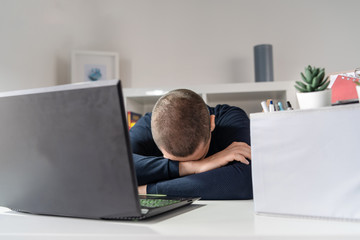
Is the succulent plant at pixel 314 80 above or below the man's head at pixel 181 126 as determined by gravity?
above

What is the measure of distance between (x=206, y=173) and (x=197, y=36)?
6.18 feet

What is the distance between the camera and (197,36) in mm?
2750

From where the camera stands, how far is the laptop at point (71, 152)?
1.88ft

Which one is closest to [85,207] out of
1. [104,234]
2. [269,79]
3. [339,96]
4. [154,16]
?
[104,234]

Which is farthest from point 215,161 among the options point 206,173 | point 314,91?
point 314,91

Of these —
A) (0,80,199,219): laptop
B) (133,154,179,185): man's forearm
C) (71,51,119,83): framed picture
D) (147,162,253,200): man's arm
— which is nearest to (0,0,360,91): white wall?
(71,51,119,83): framed picture

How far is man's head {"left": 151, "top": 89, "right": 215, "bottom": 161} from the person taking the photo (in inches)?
43.2

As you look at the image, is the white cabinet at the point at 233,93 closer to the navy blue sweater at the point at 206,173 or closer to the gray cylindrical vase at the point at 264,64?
the gray cylindrical vase at the point at 264,64

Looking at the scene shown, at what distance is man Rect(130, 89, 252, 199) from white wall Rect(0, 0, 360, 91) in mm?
1526

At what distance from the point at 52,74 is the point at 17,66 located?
1.40ft

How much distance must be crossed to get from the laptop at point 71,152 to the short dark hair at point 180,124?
394 millimetres

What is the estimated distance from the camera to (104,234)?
0.58 metres

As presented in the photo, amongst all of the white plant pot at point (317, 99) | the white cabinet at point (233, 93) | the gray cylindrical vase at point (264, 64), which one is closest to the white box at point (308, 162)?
the white plant pot at point (317, 99)

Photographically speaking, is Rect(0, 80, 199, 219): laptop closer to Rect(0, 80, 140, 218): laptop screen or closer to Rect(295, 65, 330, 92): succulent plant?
Answer: Rect(0, 80, 140, 218): laptop screen
